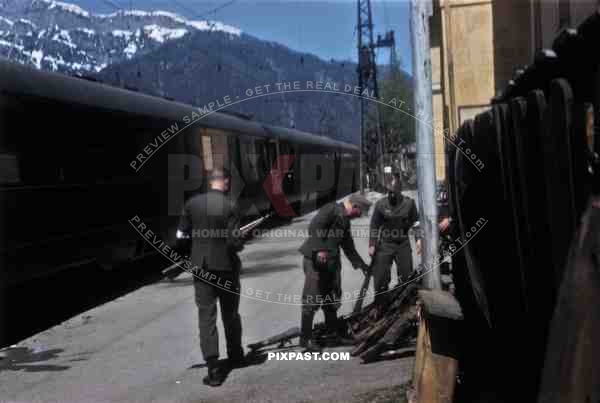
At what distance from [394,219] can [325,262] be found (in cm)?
122

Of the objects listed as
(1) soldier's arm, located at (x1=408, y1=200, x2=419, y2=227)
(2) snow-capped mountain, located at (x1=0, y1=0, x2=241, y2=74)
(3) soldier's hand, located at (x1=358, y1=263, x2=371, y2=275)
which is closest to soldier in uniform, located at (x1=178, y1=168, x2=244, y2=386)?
(3) soldier's hand, located at (x1=358, y1=263, x2=371, y2=275)

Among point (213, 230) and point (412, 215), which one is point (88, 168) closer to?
point (213, 230)

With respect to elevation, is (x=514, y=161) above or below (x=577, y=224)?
above

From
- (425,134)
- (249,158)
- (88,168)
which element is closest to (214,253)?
(425,134)

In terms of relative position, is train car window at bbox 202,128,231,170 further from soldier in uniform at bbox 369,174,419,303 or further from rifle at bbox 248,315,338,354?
rifle at bbox 248,315,338,354

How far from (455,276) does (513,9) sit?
7152 mm

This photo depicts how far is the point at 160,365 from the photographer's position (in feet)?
20.1

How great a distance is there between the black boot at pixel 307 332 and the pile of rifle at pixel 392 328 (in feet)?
1.33

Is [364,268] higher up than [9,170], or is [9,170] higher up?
[9,170]

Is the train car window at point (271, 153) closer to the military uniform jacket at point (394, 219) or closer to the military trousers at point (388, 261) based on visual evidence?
the military uniform jacket at point (394, 219)

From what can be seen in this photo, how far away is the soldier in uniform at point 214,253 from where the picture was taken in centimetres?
561

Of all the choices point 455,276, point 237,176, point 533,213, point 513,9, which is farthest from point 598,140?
point 237,176

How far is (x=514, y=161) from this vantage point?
3.97m

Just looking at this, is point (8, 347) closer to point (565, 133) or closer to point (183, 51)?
point (565, 133)
